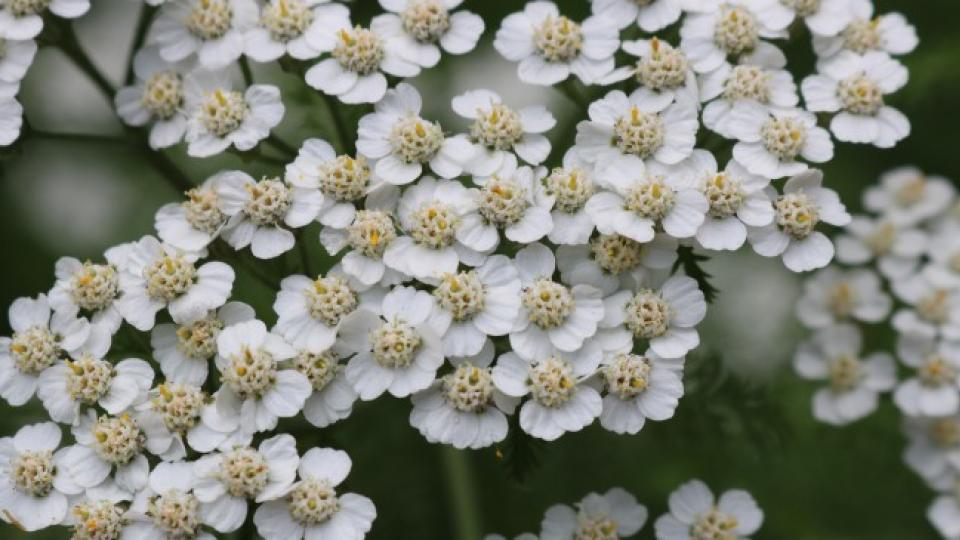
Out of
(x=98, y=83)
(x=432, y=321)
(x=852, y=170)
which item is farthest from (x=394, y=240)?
(x=852, y=170)

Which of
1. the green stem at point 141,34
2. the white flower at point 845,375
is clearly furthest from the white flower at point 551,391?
→ the green stem at point 141,34


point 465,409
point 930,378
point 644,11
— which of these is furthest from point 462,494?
point 644,11

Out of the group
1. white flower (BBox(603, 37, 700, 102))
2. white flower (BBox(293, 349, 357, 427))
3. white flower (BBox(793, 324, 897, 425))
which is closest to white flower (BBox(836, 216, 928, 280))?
white flower (BBox(793, 324, 897, 425))

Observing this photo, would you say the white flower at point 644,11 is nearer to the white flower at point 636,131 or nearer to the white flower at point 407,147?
the white flower at point 636,131

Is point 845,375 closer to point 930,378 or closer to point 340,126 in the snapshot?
point 930,378

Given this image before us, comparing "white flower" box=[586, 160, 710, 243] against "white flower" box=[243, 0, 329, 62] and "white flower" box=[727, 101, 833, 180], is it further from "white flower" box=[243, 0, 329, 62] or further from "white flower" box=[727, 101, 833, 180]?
"white flower" box=[243, 0, 329, 62]

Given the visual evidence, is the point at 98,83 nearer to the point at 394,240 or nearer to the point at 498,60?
the point at 394,240
